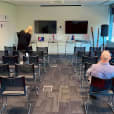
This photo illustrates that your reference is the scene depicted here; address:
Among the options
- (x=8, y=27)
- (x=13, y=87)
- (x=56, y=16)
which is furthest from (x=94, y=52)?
(x=8, y=27)

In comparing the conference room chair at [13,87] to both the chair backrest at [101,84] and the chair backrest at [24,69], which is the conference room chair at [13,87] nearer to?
the chair backrest at [24,69]

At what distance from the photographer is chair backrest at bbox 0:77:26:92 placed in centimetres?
287

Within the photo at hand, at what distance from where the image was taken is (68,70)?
6.03 meters

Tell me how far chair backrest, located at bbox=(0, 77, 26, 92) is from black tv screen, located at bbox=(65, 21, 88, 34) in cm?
693

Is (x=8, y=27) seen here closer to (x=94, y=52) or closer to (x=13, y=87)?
(x=94, y=52)

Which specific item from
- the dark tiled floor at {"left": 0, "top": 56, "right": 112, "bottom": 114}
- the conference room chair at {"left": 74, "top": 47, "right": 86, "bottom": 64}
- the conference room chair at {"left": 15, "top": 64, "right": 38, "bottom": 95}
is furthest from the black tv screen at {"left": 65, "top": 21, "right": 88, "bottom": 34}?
the conference room chair at {"left": 15, "top": 64, "right": 38, "bottom": 95}

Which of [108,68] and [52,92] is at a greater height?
[108,68]

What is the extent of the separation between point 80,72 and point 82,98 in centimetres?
197

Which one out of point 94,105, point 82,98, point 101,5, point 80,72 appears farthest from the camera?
point 101,5

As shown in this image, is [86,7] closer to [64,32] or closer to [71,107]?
[64,32]

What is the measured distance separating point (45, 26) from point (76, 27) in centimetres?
180

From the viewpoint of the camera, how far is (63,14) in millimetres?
9312

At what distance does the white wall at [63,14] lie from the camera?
30.2 feet

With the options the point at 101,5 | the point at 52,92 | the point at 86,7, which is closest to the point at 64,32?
the point at 86,7
